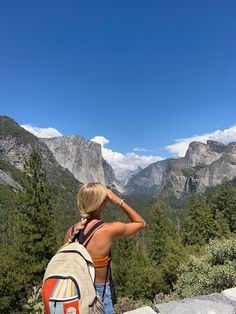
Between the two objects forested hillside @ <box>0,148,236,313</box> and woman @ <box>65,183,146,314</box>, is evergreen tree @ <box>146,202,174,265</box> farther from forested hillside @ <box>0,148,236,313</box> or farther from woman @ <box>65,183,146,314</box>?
woman @ <box>65,183,146,314</box>

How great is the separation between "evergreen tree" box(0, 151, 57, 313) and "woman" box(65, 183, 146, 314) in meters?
21.1

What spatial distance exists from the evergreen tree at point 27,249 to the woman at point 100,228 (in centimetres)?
2106

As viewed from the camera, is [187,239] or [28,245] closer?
[28,245]

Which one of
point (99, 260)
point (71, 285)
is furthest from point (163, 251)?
point (71, 285)

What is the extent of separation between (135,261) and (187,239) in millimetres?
14304

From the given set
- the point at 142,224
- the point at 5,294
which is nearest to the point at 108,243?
the point at 142,224

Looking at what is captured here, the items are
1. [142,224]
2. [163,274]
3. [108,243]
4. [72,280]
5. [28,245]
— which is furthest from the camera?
[163,274]

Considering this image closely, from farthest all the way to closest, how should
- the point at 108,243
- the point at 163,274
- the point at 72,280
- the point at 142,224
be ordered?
A: the point at 163,274
the point at 142,224
the point at 108,243
the point at 72,280

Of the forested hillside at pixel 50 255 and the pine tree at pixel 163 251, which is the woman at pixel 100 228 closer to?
the forested hillside at pixel 50 255

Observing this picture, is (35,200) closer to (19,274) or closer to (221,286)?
(19,274)

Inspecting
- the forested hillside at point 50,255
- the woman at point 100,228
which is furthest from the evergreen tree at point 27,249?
the woman at point 100,228

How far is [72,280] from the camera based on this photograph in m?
3.12

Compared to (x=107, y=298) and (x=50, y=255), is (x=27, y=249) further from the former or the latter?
(x=107, y=298)

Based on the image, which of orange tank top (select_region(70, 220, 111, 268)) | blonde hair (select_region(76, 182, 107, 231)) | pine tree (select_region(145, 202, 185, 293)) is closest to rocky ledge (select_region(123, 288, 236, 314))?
orange tank top (select_region(70, 220, 111, 268))
